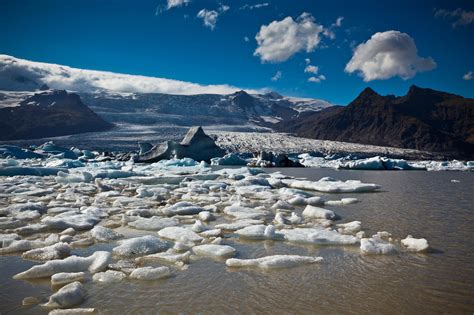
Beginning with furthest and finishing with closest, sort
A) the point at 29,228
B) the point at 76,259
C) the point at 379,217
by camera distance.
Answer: the point at 379,217, the point at 29,228, the point at 76,259

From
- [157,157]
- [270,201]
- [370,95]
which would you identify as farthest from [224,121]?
[270,201]

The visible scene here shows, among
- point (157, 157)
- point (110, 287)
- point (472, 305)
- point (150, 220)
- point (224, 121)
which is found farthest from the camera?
point (224, 121)

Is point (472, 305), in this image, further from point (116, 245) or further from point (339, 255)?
point (116, 245)

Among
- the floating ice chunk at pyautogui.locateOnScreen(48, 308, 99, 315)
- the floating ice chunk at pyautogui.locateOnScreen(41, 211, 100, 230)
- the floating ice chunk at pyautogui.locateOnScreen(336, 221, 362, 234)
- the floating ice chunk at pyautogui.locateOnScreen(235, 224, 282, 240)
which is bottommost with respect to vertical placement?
the floating ice chunk at pyautogui.locateOnScreen(41, 211, 100, 230)

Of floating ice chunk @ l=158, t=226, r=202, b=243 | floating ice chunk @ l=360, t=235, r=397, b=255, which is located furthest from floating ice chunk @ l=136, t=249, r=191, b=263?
floating ice chunk @ l=360, t=235, r=397, b=255

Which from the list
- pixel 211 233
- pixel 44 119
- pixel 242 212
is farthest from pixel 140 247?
pixel 44 119

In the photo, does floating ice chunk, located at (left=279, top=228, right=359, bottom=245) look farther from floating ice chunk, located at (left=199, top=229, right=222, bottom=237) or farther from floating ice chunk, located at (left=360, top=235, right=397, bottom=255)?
floating ice chunk, located at (left=199, top=229, right=222, bottom=237)

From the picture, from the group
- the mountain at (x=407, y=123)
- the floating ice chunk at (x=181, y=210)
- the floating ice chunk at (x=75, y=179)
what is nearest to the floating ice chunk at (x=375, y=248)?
Answer: the floating ice chunk at (x=181, y=210)
